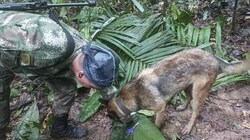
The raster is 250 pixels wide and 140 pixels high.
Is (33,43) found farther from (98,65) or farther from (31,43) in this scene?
(98,65)

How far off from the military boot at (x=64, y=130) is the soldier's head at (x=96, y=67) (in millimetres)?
1195

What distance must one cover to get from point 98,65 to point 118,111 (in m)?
1.00

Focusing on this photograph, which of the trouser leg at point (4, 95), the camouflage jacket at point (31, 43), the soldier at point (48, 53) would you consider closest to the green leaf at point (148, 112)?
the soldier at point (48, 53)

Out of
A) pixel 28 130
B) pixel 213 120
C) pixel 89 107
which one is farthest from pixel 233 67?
pixel 28 130

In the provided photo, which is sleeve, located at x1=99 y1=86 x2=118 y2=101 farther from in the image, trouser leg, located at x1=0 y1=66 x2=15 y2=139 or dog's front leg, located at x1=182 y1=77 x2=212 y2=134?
dog's front leg, located at x1=182 y1=77 x2=212 y2=134

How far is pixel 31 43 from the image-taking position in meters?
3.39

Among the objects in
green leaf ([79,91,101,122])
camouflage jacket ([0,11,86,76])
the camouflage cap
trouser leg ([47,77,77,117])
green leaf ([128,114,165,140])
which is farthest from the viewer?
green leaf ([79,91,101,122])

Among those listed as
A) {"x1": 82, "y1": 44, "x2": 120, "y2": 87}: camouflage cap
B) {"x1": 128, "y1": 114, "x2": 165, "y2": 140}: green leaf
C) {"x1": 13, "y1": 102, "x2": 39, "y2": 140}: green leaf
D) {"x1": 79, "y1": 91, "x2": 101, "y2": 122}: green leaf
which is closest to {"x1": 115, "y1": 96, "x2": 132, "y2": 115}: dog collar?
{"x1": 128, "y1": 114, "x2": 165, "y2": 140}: green leaf

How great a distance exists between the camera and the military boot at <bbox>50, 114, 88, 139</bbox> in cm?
466

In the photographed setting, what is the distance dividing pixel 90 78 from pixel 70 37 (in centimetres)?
41

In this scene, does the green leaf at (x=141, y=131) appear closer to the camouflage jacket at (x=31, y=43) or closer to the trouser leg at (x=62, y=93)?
the trouser leg at (x=62, y=93)

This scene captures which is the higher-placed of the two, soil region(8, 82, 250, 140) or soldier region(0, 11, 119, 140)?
soldier region(0, 11, 119, 140)

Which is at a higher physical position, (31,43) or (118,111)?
(31,43)

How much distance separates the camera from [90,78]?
3.54 metres
